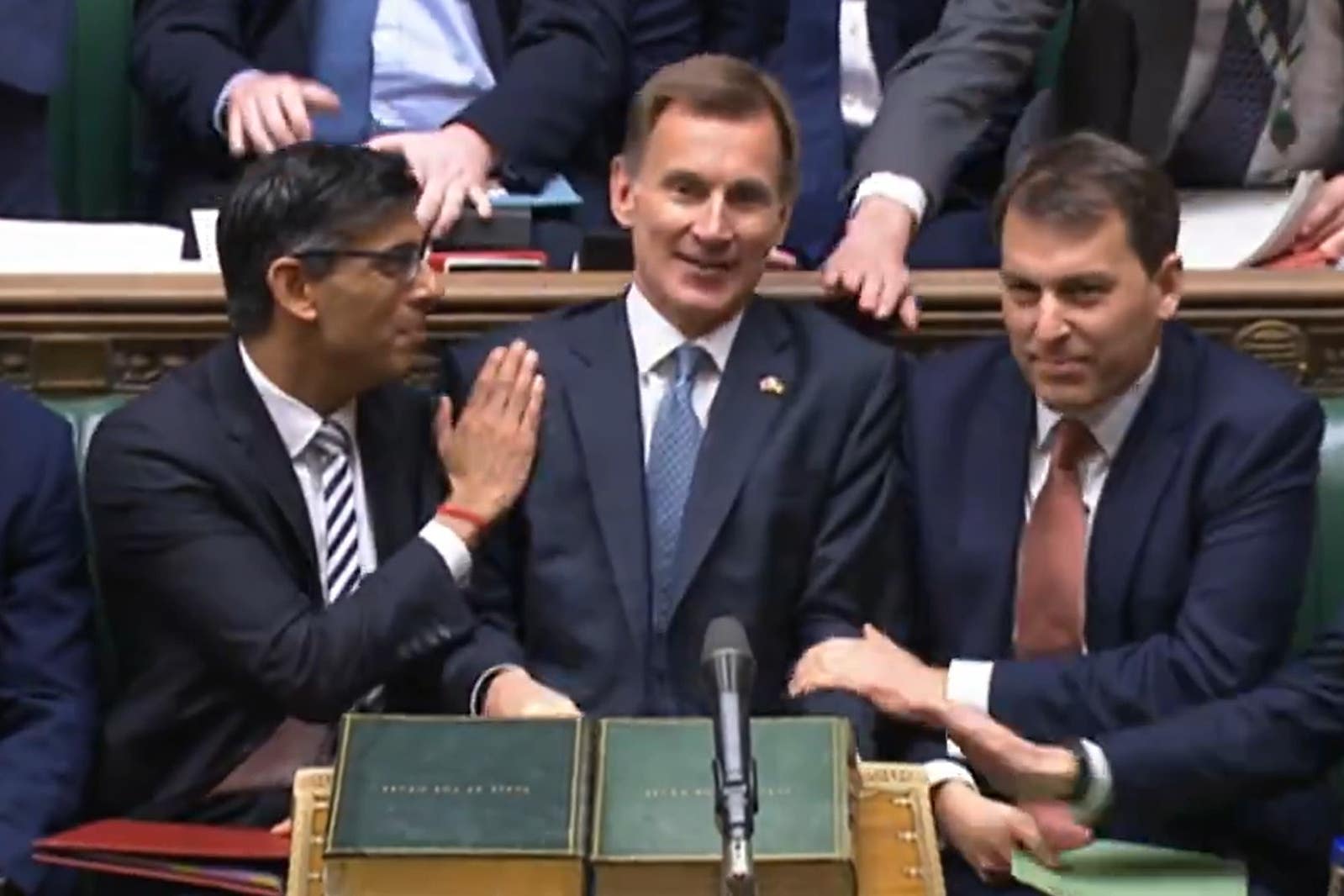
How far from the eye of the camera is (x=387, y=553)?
2803 mm

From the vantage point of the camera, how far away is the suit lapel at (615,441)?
2695 mm

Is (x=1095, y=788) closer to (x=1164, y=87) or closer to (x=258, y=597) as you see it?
(x=258, y=597)

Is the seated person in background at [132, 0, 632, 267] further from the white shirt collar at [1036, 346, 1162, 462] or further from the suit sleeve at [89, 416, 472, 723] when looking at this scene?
the white shirt collar at [1036, 346, 1162, 462]

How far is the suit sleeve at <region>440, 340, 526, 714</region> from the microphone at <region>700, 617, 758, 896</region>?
30.5 inches

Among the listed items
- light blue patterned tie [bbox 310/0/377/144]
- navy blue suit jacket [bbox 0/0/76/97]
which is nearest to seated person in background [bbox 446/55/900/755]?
light blue patterned tie [bbox 310/0/377/144]

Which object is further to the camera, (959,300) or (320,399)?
(959,300)

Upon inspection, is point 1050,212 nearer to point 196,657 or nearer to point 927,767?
point 927,767

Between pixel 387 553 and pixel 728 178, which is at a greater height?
pixel 728 178

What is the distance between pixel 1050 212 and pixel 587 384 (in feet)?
1.64

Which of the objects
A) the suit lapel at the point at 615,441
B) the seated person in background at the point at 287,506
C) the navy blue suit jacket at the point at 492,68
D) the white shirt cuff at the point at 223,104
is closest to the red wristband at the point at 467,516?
the seated person in background at the point at 287,506

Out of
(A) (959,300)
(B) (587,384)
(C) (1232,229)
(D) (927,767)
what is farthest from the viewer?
(C) (1232,229)

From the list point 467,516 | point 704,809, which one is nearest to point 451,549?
point 467,516

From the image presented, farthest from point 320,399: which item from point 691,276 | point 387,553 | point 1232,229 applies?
point 1232,229

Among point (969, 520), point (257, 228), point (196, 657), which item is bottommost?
point (196, 657)
